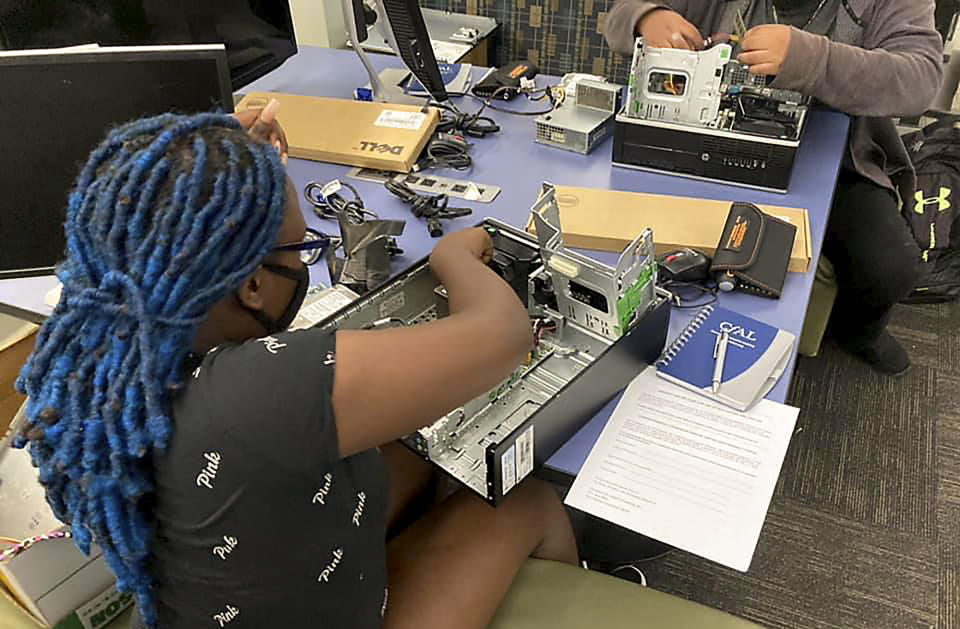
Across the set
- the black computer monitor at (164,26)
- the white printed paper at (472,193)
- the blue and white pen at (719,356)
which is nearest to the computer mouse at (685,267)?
the blue and white pen at (719,356)

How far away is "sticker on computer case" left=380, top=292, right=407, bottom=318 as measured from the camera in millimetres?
1126

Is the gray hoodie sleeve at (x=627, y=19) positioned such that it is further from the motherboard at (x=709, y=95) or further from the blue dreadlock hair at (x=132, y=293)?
the blue dreadlock hair at (x=132, y=293)

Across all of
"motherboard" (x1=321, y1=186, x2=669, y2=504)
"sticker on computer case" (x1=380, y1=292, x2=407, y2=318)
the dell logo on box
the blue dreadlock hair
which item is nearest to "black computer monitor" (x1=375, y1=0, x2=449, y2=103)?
the dell logo on box

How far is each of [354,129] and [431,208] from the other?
0.37 metres

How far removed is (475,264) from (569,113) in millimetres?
812

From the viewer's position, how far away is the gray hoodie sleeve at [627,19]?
1.81 m

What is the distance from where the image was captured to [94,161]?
0.74m

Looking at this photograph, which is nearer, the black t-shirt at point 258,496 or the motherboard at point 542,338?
the black t-shirt at point 258,496

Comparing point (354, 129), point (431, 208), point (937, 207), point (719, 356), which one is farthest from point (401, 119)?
point (937, 207)

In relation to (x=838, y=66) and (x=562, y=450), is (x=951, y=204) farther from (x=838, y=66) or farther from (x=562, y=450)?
(x=562, y=450)

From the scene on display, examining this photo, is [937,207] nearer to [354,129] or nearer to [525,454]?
[354,129]

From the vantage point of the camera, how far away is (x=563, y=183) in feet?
5.15

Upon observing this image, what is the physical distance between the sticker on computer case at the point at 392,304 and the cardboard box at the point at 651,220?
34cm

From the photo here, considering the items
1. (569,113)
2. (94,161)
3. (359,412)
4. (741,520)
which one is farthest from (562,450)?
(569,113)
